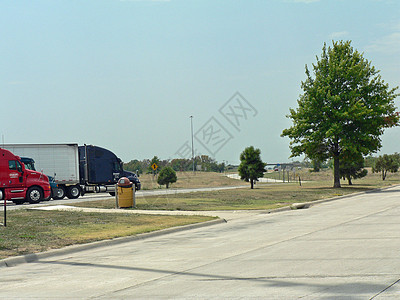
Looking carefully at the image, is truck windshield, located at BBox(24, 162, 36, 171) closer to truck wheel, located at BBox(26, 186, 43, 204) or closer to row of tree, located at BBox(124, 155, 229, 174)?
truck wheel, located at BBox(26, 186, 43, 204)

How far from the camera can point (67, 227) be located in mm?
16812

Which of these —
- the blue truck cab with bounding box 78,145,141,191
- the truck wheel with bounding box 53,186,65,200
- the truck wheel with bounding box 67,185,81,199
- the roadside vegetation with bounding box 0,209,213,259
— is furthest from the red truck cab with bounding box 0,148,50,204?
the roadside vegetation with bounding box 0,209,213,259

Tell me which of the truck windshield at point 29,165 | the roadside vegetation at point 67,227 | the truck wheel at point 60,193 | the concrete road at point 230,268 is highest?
the truck windshield at point 29,165

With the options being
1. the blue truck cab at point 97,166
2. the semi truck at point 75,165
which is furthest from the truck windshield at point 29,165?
the blue truck cab at point 97,166

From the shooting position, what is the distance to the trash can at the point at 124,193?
81.7 ft

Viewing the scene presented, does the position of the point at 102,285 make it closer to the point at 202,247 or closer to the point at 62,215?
the point at 202,247

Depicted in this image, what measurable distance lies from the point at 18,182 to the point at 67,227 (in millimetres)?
15758

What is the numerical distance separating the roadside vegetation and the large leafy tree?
26.9 meters

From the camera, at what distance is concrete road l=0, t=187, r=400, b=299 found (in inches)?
299

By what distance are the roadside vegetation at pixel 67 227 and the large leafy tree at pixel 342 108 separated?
26886mm

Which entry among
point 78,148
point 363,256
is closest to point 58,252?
point 363,256

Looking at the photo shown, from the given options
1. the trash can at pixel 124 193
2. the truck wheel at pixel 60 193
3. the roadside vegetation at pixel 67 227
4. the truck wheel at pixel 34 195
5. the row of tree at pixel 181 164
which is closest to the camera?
the roadside vegetation at pixel 67 227

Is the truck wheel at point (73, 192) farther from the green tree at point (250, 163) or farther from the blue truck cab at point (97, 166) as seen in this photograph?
the green tree at point (250, 163)

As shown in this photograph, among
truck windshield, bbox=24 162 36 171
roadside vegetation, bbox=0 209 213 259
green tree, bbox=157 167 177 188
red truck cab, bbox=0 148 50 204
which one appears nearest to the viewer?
roadside vegetation, bbox=0 209 213 259
